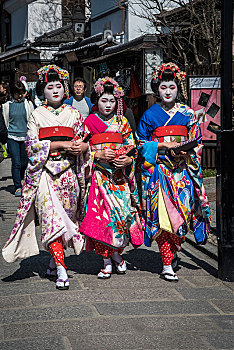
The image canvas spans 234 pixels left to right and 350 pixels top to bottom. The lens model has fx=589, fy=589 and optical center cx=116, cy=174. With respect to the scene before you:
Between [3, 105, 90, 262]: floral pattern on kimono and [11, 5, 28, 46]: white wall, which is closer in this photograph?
[3, 105, 90, 262]: floral pattern on kimono

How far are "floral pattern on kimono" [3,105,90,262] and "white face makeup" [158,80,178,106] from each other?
2.69 ft

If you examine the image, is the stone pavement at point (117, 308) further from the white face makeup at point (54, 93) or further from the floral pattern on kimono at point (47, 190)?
the white face makeup at point (54, 93)

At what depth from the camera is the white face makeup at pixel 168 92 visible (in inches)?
218

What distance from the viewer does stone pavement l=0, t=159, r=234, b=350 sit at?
3.83 metres

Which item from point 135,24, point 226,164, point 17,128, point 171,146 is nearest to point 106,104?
point 171,146

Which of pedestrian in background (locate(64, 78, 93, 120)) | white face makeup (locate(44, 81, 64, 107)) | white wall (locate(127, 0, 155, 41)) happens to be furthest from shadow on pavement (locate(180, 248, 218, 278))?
white wall (locate(127, 0, 155, 41))

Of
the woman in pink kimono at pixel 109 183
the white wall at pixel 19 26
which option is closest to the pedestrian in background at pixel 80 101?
the woman in pink kimono at pixel 109 183

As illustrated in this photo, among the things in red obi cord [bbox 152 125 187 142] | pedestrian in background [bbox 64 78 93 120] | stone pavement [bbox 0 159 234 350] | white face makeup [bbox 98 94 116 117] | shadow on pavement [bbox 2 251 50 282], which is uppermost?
pedestrian in background [bbox 64 78 93 120]

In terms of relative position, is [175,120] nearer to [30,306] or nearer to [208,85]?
[30,306]

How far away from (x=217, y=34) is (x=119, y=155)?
33.4ft

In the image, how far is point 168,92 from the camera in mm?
5543

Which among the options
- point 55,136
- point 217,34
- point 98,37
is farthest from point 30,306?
point 98,37

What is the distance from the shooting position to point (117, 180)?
5664 mm

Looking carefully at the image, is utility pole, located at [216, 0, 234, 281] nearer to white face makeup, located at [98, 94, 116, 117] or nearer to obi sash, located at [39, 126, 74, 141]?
white face makeup, located at [98, 94, 116, 117]
